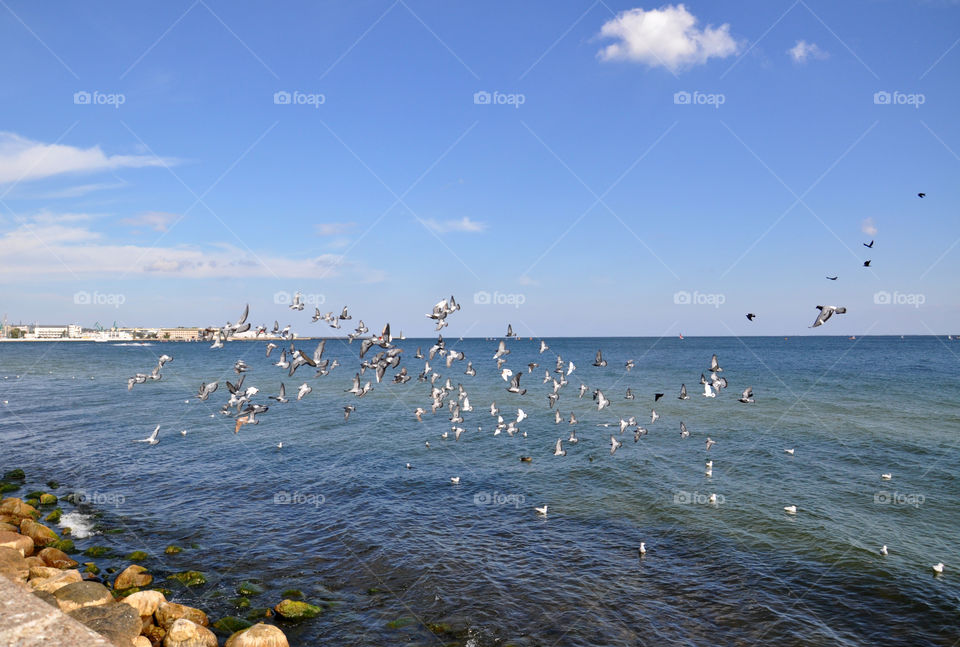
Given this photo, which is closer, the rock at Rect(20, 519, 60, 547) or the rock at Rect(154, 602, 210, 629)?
the rock at Rect(154, 602, 210, 629)

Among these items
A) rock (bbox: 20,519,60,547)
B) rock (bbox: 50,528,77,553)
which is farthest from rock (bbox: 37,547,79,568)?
rock (bbox: 20,519,60,547)

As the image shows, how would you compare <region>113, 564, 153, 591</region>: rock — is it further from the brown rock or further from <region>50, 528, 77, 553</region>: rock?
<region>50, 528, 77, 553</region>: rock

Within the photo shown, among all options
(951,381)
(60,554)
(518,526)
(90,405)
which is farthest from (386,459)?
(951,381)

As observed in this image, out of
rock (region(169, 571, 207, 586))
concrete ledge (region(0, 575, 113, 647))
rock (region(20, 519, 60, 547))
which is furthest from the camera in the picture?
rock (region(20, 519, 60, 547))

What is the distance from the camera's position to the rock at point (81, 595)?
1334cm

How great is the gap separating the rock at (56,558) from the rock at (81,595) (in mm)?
5269

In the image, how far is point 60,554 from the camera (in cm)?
1845

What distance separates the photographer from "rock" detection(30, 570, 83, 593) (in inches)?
568

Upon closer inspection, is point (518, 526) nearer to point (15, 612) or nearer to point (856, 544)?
point (856, 544)

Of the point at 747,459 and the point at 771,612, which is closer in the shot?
the point at 771,612

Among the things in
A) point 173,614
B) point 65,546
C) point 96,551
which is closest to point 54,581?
point 173,614

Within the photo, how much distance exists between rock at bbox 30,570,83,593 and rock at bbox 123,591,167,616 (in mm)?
1938

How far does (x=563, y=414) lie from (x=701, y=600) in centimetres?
3372

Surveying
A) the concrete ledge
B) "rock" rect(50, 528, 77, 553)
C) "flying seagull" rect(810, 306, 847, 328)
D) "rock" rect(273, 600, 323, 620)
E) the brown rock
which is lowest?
"rock" rect(50, 528, 77, 553)
